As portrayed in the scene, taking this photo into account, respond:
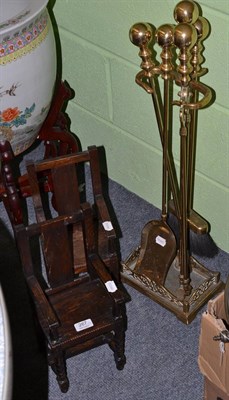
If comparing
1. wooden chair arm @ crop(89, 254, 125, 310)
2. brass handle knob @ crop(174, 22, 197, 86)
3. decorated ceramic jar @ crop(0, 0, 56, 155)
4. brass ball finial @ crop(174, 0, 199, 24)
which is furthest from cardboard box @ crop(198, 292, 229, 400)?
decorated ceramic jar @ crop(0, 0, 56, 155)

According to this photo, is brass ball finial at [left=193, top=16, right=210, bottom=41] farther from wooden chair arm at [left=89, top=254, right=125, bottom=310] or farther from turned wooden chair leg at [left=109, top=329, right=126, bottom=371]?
turned wooden chair leg at [left=109, top=329, right=126, bottom=371]

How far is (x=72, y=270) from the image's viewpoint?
5.81ft

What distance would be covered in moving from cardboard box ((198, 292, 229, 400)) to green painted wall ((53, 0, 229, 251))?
0.50 metres

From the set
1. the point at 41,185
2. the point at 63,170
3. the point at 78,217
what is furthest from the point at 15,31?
the point at 41,185

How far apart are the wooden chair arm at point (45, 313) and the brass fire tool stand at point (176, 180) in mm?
397

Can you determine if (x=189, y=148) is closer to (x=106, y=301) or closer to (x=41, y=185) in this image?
(x=106, y=301)

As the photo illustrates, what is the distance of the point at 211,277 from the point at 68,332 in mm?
492

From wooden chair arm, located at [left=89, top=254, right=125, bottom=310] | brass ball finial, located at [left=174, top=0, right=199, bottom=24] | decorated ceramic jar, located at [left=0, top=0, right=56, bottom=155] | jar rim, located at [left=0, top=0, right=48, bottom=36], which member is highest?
brass ball finial, located at [left=174, top=0, right=199, bottom=24]

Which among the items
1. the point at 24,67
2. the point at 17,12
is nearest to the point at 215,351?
the point at 24,67

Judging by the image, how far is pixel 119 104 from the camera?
2.05 metres

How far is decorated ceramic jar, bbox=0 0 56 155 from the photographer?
167 centimetres

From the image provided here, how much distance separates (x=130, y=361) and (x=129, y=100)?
732 millimetres

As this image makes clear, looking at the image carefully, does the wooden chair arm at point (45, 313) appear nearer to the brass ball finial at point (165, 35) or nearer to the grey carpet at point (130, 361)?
the grey carpet at point (130, 361)

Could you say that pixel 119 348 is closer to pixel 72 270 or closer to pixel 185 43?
pixel 72 270
